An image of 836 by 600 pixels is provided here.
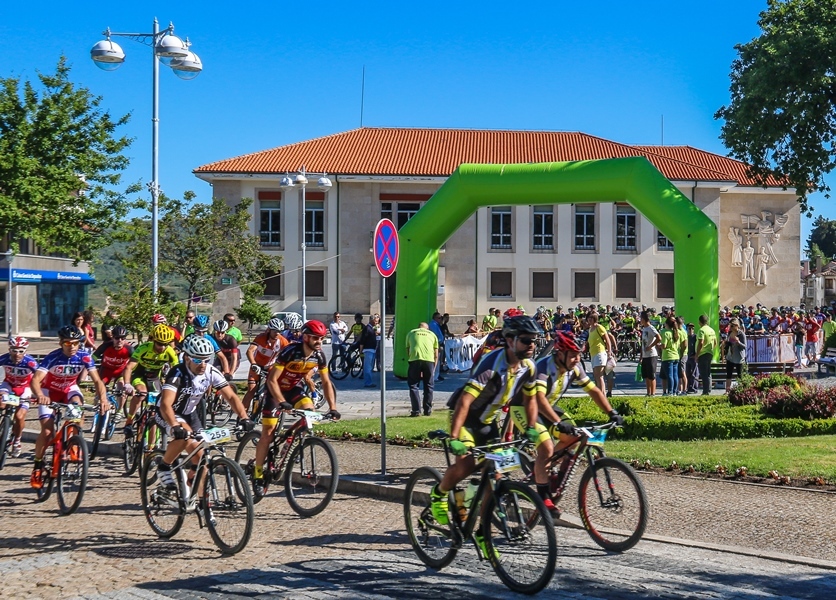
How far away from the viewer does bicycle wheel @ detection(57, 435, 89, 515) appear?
382 inches

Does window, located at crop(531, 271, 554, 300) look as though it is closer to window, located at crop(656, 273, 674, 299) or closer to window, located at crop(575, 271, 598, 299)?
window, located at crop(575, 271, 598, 299)

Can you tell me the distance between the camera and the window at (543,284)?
189 ft

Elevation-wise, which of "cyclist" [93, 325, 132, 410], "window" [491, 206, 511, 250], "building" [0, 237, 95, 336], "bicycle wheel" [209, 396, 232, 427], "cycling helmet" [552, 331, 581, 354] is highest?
"window" [491, 206, 511, 250]

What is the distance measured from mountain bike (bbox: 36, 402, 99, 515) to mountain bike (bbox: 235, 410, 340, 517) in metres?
1.61

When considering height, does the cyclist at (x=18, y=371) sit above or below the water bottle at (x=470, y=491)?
above

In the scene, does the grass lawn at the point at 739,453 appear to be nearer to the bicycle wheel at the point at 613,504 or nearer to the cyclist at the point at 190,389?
the bicycle wheel at the point at 613,504

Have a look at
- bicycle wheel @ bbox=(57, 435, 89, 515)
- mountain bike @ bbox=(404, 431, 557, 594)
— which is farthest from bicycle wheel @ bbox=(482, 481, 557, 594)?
bicycle wheel @ bbox=(57, 435, 89, 515)

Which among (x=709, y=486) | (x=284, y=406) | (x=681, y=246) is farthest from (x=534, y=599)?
(x=681, y=246)

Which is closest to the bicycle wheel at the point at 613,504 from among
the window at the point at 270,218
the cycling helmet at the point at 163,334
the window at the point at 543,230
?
the cycling helmet at the point at 163,334

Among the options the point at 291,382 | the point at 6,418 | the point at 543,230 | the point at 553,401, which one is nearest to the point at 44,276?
the point at 543,230

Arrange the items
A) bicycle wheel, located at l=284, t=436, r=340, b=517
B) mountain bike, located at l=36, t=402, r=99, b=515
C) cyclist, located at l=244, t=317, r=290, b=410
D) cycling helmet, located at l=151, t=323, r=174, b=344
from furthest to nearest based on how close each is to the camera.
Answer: cyclist, located at l=244, t=317, r=290, b=410 → cycling helmet, located at l=151, t=323, r=174, b=344 → mountain bike, located at l=36, t=402, r=99, b=515 → bicycle wheel, located at l=284, t=436, r=340, b=517

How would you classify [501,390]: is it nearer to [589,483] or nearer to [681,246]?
[589,483]

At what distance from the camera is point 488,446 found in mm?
7000

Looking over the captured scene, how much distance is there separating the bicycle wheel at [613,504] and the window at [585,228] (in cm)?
5028
